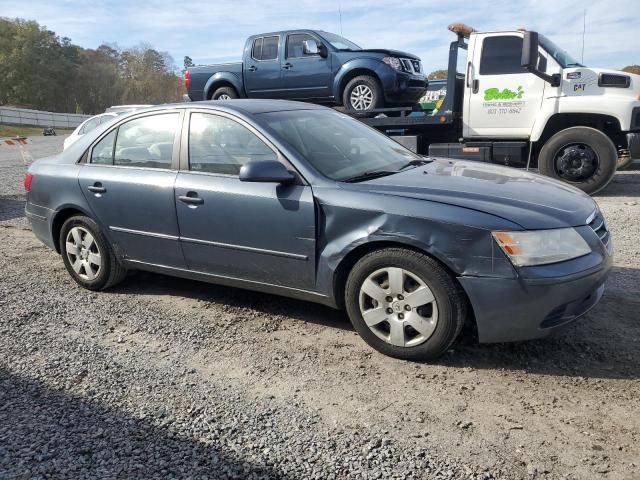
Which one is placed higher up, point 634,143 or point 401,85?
point 401,85

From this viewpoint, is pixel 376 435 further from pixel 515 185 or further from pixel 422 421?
pixel 515 185

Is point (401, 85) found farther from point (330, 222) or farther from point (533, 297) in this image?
point (533, 297)

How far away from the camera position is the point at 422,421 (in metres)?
2.78

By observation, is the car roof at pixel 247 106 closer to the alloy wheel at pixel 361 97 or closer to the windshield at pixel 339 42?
the alloy wheel at pixel 361 97

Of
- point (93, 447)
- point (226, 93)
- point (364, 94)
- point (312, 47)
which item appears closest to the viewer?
point (93, 447)

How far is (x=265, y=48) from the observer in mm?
10273

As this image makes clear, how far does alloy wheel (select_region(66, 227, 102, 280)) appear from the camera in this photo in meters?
4.73

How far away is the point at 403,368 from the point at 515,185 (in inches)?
55.1

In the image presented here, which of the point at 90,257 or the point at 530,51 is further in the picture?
the point at 530,51

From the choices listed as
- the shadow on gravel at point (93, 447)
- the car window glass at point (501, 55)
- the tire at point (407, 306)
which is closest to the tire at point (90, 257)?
the shadow on gravel at point (93, 447)

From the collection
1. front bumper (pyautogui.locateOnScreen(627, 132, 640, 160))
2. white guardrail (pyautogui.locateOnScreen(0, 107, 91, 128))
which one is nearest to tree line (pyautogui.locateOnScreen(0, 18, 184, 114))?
white guardrail (pyautogui.locateOnScreen(0, 107, 91, 128))

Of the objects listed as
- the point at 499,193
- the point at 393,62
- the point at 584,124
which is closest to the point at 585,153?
the point at 584,124

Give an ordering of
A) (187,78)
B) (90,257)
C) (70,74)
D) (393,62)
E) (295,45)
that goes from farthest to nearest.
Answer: (70,74) < (187,78) < (295,45) < (393,62) < (90,257)

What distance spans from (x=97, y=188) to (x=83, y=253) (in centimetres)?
65
